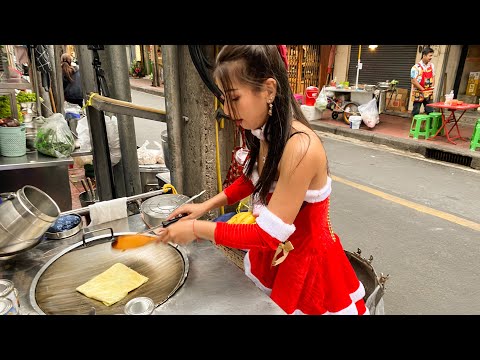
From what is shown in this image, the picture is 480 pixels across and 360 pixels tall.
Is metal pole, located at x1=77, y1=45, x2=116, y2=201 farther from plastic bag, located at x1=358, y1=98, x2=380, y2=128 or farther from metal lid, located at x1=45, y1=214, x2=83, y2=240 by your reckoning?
plastic bag, located at x1=358, y1=98, x2=380, y2=128

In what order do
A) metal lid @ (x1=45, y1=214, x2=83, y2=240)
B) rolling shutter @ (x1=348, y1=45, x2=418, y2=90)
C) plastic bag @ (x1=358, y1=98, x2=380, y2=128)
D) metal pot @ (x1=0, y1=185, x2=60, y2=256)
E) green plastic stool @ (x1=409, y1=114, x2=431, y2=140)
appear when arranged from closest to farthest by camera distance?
1. metal pot @ (x1=0, y1=185, x2=60, y2=256)
2. metal lid @ (x1=45, y1=214, x2=83, y2=240)
3. green plastic stool @ (x1=409, y1=114, x2=431, y2=140)
4. plastic bag @ (x1=358, y1=98, x2=380, y2=128)
5. rolling shutter @ (x1=348, y1=45, x2=418, y2=90)

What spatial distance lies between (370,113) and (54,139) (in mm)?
7872

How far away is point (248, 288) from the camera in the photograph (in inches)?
59.5

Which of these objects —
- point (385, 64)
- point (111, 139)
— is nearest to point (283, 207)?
point (111, 139)

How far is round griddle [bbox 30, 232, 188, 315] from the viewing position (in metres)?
1.42

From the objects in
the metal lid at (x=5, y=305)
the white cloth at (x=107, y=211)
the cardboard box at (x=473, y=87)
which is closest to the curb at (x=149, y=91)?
the cardboard box at (x=473, y=87)

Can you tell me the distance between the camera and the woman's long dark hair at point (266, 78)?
4.22 feet

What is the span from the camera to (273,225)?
1411mm

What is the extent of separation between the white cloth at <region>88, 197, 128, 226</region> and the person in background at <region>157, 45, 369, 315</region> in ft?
1.60

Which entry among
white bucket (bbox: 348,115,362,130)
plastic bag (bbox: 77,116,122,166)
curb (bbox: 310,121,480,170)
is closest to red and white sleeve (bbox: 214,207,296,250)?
plastic bag (bbox: 77,116,122,166)

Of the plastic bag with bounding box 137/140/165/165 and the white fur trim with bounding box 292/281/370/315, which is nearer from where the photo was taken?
the white fur trim with bounding box 292/281/370/315
